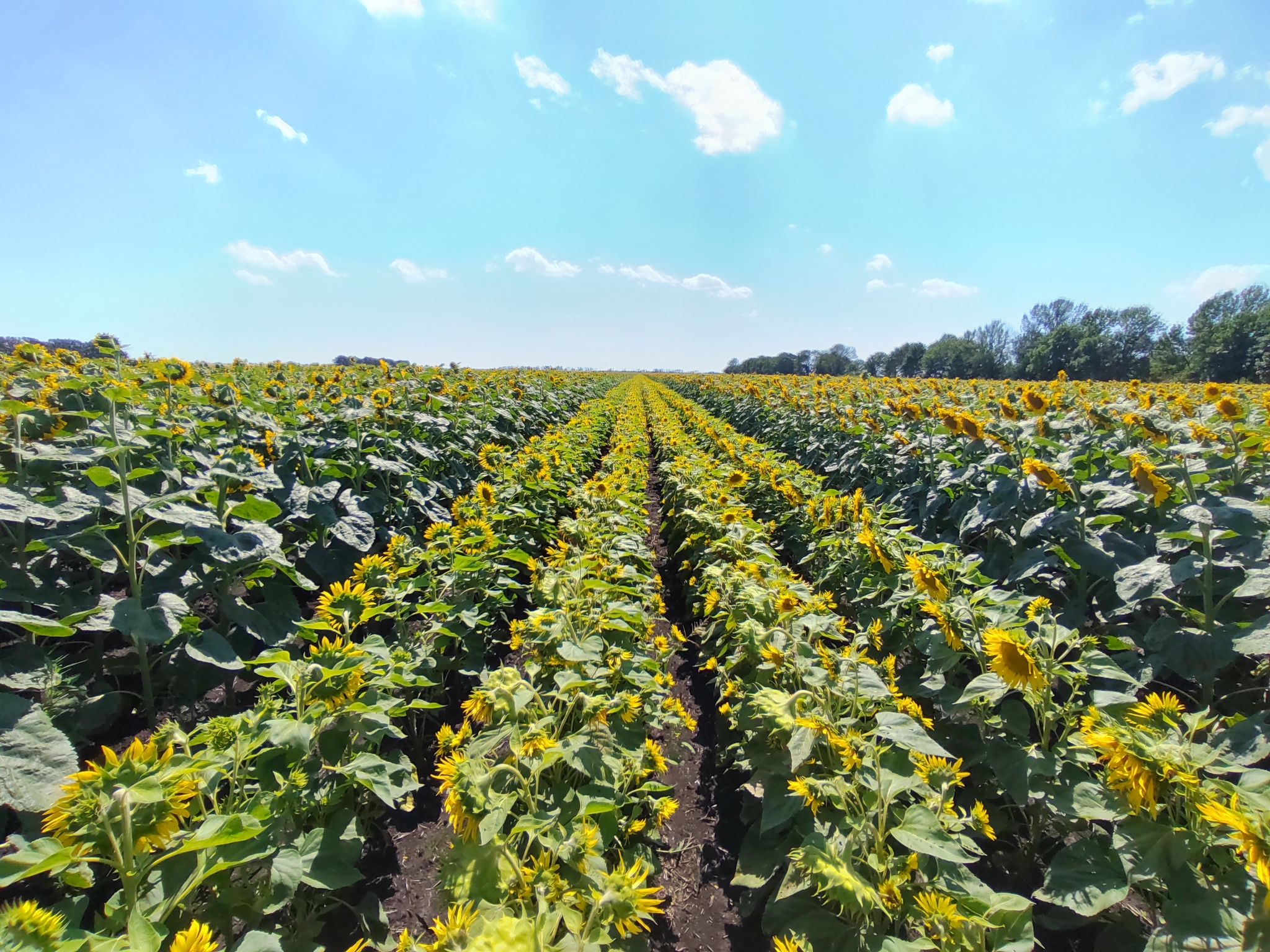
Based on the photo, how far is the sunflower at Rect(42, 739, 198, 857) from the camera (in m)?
1.18

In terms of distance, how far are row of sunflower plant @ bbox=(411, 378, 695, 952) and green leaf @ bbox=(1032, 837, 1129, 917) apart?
4.05 ft

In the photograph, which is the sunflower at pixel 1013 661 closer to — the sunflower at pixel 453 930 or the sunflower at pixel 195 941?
the sunflower at pixel 453 930

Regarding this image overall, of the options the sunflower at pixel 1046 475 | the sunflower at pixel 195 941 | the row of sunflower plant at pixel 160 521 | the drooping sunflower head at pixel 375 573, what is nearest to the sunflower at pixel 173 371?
the row of sunflower plant at pixel 160 521

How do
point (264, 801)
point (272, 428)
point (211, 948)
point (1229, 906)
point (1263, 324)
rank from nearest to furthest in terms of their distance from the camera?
point (211, 948), point (1229, 906), point (264, 801), point (272, 428), point (1263, 324)

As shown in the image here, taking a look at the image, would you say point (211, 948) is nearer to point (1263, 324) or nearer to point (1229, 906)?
point (1229, 906)

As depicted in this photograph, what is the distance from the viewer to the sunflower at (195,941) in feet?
3.29

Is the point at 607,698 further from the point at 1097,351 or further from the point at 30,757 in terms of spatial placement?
the point at 1097,351

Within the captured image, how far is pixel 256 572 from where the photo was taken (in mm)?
2779

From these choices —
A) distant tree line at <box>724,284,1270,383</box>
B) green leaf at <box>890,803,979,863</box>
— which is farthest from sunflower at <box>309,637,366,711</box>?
distant tree line at <box>724,284,1270,383</box>

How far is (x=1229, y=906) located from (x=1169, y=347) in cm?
6798

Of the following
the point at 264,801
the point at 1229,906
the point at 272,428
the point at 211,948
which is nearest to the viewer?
the point at 211,948

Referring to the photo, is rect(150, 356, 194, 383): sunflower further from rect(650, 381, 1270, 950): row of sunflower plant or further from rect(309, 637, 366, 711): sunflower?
rect(650, 381, 1270, 950): row of sunflower plant

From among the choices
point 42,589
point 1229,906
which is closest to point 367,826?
point 42,589

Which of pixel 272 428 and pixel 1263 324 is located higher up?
pixel 1263 324
